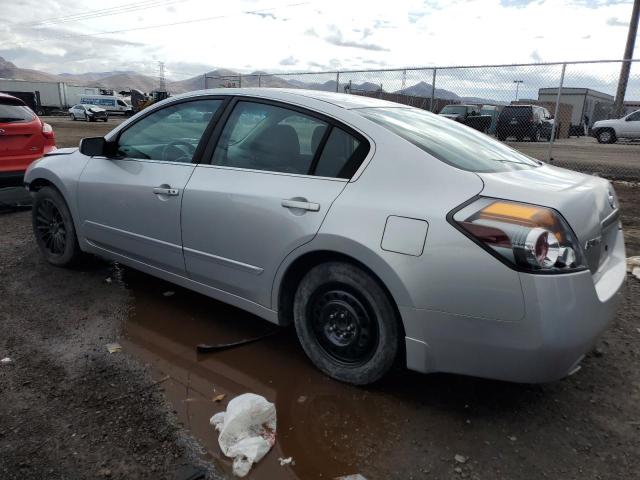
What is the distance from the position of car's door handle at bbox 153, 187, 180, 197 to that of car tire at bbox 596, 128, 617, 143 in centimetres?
2074

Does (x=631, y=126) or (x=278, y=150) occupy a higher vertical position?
(x=278, y=150)

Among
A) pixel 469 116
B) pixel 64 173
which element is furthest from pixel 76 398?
pixel 469 116

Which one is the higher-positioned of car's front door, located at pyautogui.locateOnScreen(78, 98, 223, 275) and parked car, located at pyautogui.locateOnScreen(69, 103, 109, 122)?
car's front door, located at pyautogui.locateOnScreen(78, 98, 223, 275)

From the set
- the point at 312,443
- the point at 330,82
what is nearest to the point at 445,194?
the point at 312,443

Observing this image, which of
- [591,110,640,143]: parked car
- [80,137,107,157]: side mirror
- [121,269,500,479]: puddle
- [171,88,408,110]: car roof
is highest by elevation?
[171,88,408,110]: car roof

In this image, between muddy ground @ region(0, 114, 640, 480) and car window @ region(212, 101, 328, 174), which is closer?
muddy ground @ region(0, 114, 640, 480)

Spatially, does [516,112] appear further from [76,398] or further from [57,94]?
[57,94]

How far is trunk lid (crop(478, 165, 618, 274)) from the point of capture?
2.29 meters

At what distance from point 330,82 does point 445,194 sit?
10950 mm

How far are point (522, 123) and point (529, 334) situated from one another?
44.1 feet

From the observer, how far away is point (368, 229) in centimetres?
248

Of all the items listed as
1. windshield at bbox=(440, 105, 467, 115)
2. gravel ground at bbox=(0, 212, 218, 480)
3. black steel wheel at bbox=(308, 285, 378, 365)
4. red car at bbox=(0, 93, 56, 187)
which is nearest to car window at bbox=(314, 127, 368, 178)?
black steel wheel at bbox=(308, 285, 378, 365)

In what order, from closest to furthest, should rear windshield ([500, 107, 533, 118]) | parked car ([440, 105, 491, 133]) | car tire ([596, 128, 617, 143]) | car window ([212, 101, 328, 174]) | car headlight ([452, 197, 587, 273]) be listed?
car headlight ([452, 197, 587, 273])
car window ([212, 101, 328, 174])
rear windshield ([500, 107, 533, 118])
parked car ([440, 105, 491, 133])
car tire ([596, 128, 617, 143])

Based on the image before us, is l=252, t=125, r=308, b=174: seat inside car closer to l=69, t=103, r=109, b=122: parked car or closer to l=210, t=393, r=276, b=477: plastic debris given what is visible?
l=210, t=393, r=276, b=477: plastic debris
